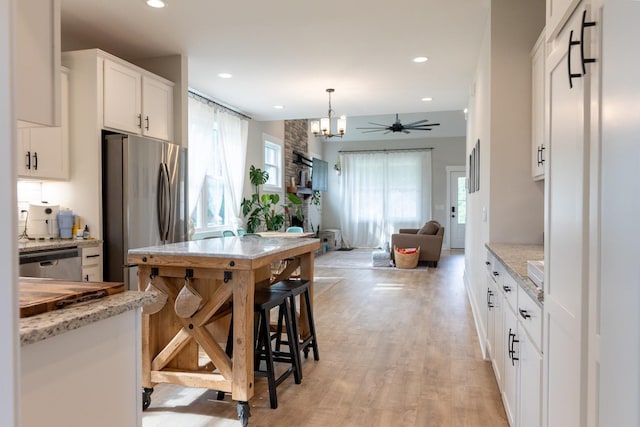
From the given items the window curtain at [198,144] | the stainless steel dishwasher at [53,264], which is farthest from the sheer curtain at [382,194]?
the stainless steel dishwasher at [53,264]

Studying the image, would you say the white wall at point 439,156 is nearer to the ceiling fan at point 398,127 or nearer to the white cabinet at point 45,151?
the ceiling fan at point 398,127

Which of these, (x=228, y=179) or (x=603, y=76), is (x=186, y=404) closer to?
(x=603, y=76)

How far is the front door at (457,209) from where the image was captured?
11523 mm

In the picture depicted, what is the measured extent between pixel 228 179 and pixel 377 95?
2.60 m

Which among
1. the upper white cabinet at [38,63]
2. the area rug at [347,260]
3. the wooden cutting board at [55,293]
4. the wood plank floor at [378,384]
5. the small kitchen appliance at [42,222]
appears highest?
the upper white cabinet at [38,63]

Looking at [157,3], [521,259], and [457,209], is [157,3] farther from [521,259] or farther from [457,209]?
[457,209]

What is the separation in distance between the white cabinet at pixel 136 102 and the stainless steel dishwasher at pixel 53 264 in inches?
44.3

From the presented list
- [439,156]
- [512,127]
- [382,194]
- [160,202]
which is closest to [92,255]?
[160,202]

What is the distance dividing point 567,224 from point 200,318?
6.46 feet

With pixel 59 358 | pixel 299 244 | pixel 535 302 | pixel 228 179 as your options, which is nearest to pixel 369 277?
pixel 228 179

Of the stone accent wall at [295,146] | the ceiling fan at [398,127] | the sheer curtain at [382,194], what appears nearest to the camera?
the stone accent wall at [295,146]

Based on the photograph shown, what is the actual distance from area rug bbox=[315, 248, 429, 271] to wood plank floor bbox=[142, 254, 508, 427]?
334 centimetres

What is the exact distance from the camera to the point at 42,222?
3.40m

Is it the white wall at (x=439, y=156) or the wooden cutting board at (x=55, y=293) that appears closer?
the wooden cutting board at (x=55, y=293)
